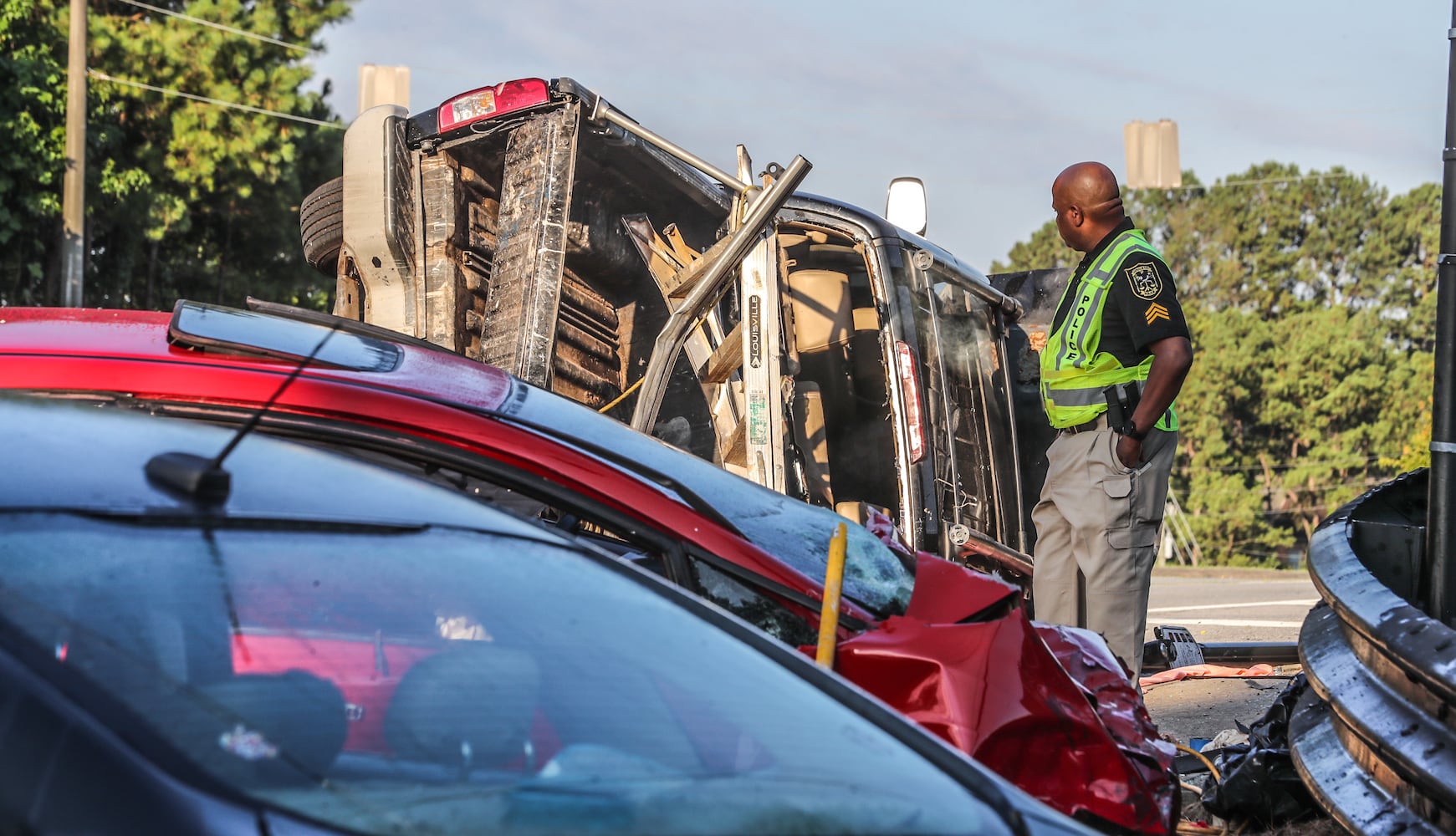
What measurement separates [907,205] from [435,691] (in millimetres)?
5959

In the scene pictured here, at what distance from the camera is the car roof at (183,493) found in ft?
4.98

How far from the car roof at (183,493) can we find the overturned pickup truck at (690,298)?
2866mm

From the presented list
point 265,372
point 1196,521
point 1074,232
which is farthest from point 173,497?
point 1196,521

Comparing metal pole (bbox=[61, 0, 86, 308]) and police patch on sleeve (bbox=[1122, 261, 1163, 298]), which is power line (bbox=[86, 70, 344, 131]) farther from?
police patch on sleeve (bbox=[1122, 261, 1163, 298])

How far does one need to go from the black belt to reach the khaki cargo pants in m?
0.01

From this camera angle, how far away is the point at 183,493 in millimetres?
1548

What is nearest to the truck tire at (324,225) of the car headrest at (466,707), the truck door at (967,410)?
the truck door at (967,410)

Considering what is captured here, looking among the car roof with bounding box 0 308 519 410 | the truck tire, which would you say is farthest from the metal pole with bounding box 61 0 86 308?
the car roof with bounding box 0 308 519 410

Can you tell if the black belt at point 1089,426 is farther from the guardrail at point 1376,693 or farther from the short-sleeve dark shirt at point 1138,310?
the guardrail at point 1376,693

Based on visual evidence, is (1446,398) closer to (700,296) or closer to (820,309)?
(700,296)

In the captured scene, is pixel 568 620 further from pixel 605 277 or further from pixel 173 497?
pixel 605 277

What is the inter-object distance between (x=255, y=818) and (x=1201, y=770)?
3135mm

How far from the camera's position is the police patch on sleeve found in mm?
4043

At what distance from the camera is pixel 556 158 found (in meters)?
5.33
